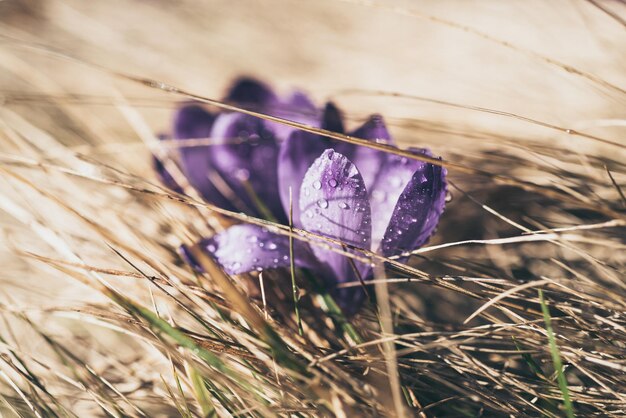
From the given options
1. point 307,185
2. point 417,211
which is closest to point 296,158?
point 307,185

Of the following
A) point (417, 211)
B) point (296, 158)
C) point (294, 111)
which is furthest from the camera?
point (294, 111)

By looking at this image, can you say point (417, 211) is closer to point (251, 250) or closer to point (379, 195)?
point (379, 195)

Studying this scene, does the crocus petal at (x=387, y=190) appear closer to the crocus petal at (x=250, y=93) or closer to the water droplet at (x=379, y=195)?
the water droplet at (x=379, y=195)

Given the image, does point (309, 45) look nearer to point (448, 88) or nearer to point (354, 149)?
point (448, 88)

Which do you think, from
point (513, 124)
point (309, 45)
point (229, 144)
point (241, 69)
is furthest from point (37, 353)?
point (513, 124)

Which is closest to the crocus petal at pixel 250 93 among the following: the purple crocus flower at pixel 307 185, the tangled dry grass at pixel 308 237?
the purple crocus flower at pixel 307 185

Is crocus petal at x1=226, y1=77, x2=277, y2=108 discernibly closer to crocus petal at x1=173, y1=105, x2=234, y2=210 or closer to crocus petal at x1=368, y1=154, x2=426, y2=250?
crocus petal at x1=173, y1=105, x2=234, y2=210
